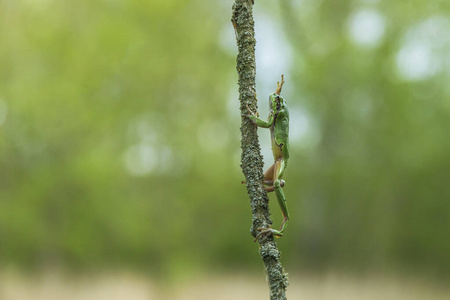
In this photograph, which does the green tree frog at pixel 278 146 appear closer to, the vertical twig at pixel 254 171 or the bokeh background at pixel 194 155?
the vertical twig at pixel 254 171

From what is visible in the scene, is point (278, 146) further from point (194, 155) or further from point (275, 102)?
point (194, 155)

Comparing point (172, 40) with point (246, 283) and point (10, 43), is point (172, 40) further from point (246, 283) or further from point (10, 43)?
point (246, 283)

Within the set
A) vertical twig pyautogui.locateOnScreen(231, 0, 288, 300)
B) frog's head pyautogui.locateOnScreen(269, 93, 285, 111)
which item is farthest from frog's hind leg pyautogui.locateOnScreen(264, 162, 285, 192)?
frog's head pyautogui.locateOnScreen(269, 93, 285, 111)

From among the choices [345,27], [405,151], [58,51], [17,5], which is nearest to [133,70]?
[58,51]

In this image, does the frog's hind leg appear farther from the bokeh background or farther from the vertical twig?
the bokeh background

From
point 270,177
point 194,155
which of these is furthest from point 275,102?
point 194,155

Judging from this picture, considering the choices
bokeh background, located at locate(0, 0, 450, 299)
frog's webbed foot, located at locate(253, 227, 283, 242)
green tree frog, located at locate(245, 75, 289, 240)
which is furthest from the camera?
bokeh background, located at locate(0, 0, 450, 299)
